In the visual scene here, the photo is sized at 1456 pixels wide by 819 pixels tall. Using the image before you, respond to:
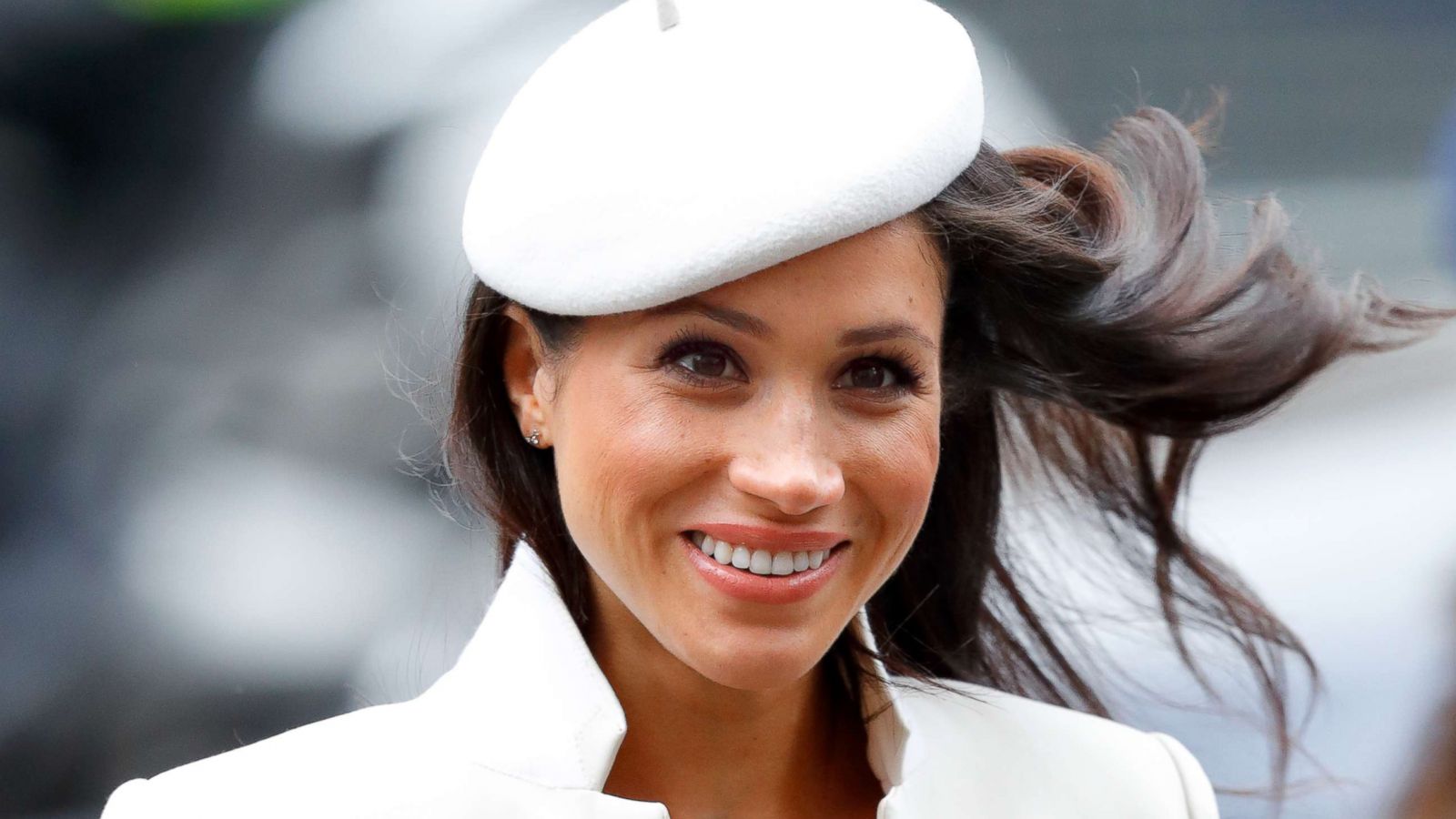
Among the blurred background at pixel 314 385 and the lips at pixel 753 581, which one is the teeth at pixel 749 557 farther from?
the blurred background at pixel 314 385

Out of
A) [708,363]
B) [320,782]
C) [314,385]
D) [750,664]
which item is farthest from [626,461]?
[314,385]

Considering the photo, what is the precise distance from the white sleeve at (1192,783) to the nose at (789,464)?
29.6 inches

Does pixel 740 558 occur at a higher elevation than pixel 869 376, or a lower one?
lower

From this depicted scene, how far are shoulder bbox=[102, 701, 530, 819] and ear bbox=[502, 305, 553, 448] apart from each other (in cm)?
36

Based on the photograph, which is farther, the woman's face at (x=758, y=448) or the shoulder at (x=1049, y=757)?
the shoulder at (x=1049, y=757)

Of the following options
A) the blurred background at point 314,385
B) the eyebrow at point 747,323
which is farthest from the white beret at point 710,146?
the blurred background at point 314,385

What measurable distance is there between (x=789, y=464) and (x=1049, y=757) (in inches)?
26.3

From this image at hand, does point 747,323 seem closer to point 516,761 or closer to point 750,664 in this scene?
point 750,664

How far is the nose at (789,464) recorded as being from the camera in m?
1.89

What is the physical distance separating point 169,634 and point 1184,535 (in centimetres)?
209

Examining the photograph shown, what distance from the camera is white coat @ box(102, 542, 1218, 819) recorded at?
6.54 feet

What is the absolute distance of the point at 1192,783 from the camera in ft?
7.86

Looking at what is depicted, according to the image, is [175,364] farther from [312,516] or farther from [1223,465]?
[1223,465]

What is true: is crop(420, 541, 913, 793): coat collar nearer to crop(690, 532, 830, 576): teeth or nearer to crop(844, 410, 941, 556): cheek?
crop(690, 532, 830, 576): teeth
